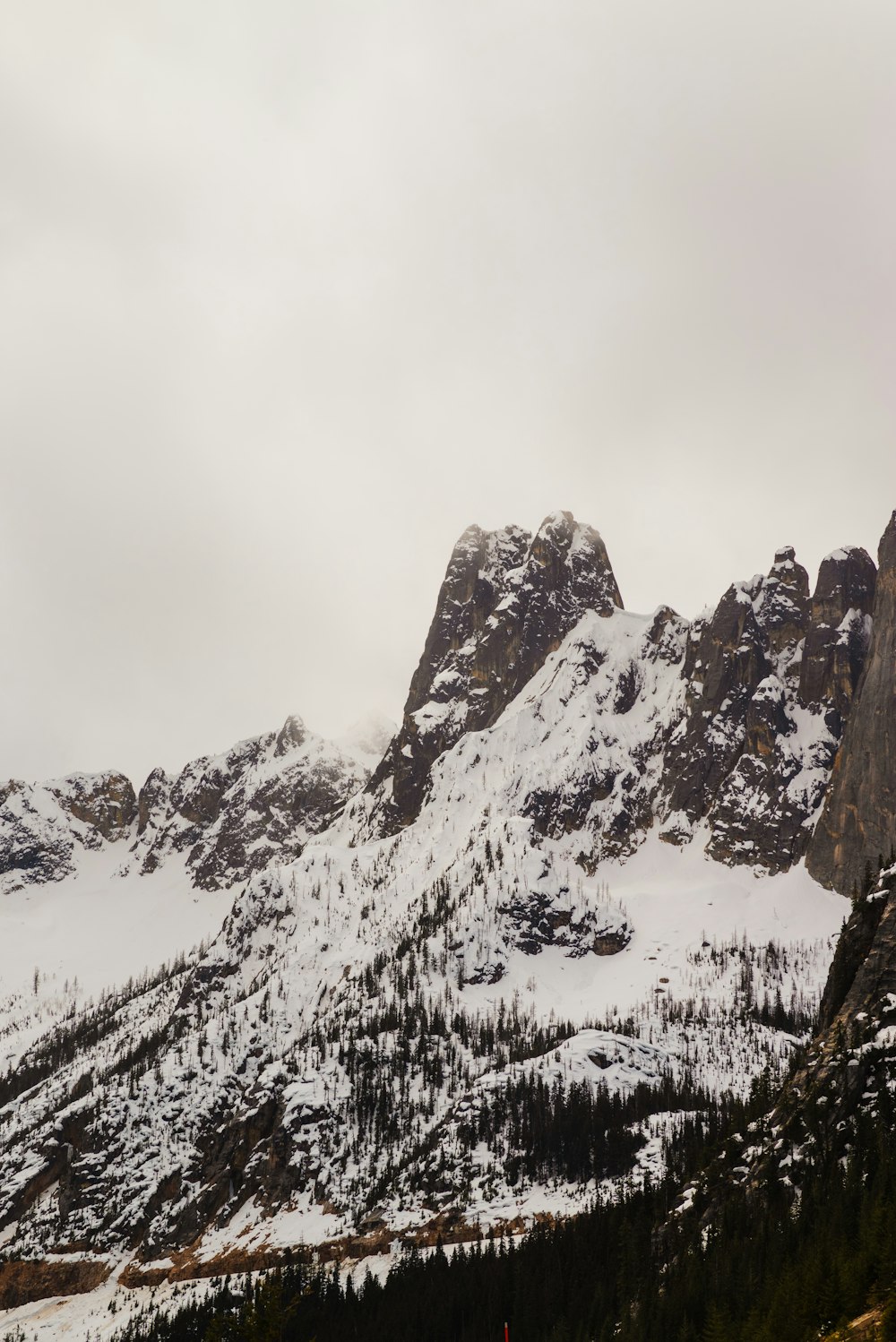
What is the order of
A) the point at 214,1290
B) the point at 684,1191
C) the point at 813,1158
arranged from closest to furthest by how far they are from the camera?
the point at 813,1158
the point at 684,1191
the point at 214,1290

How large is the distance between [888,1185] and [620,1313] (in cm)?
3308

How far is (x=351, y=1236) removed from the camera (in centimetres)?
17550

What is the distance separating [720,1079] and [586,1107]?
27142mm

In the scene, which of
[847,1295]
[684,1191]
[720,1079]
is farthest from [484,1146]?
[847,1295]

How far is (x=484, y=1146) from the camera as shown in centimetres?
18762

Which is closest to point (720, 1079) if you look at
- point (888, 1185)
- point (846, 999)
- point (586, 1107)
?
point (586, 1107)

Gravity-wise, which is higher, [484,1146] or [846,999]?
[846,999]

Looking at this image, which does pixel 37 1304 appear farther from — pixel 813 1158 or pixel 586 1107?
pixel 813 1158

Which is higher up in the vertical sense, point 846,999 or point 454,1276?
point 846,999

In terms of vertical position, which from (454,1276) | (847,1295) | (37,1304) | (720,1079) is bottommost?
(37,1304)

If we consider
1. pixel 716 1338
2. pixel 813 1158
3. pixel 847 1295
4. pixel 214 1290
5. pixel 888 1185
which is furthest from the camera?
pixel 214 1290

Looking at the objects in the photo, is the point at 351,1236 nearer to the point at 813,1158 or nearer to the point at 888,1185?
the point at 813,1158

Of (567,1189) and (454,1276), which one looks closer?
(454,1276)

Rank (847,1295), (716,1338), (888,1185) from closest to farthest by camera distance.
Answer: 1. (847,1295)
2. (716,1338)
3. (888,1185)
